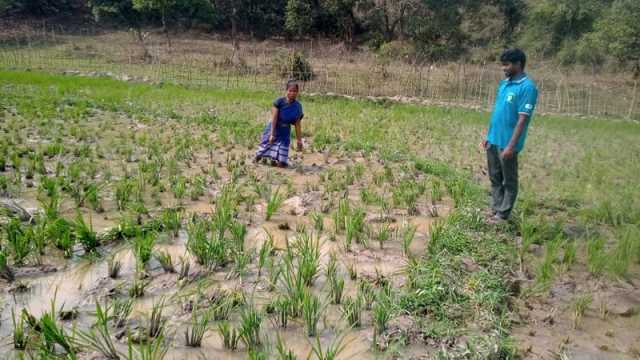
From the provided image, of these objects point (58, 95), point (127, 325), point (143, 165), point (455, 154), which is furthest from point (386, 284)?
point (58, 95)

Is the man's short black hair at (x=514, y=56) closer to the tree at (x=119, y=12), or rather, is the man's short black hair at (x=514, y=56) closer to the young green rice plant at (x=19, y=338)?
the young green rice plant at (x=19, y=338)

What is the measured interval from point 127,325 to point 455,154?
652cm

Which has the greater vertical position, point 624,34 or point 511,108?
point 624,34

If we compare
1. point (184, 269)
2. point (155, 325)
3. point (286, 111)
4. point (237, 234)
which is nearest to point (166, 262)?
point (184, 269)

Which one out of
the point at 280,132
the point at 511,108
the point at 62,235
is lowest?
the point at 62,235

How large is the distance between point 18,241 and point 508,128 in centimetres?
408

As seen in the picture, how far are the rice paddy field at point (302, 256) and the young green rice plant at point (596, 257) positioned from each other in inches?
0.8

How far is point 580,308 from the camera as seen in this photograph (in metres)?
3.16

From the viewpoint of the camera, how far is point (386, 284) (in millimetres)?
3377

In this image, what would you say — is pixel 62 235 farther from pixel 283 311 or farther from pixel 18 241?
pixel 283 311

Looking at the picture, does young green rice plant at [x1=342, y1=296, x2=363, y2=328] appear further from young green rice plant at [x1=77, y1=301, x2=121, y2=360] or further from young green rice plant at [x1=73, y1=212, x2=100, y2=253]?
young green rice plant at [x1=73, y1=212, x2=100, y2=253]

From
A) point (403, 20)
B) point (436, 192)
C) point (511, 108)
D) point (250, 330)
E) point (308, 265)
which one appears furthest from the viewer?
point (403, 20)

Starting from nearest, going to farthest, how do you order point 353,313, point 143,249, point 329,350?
1. point 329,350
2. point 353,313
3. point 143,249

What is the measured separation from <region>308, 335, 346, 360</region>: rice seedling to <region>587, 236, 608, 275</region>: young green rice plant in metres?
2.21
